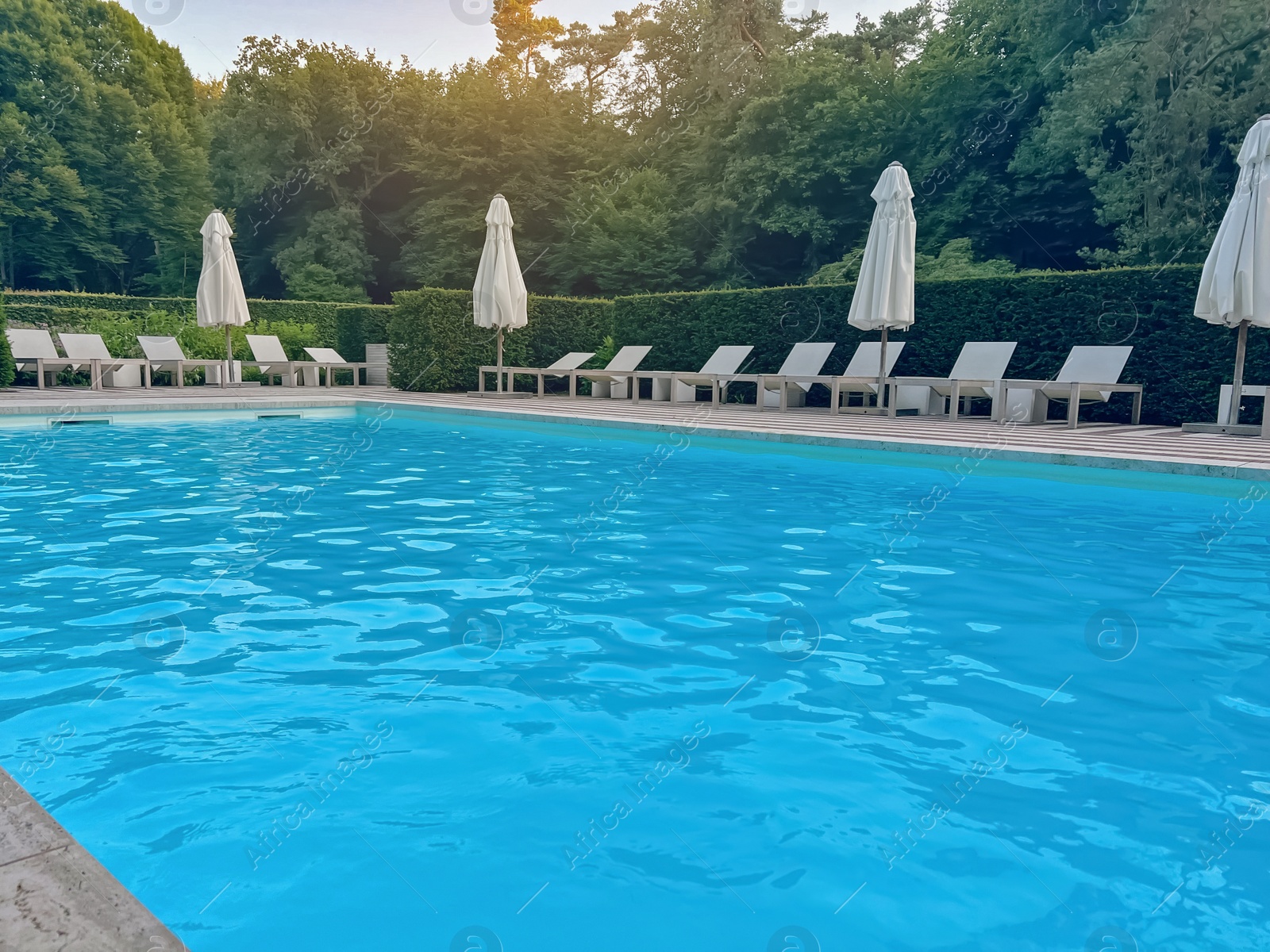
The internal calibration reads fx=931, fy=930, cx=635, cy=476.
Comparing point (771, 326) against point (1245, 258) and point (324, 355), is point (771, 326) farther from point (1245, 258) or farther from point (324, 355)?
point (324, 355)

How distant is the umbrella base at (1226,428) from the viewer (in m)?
9.87

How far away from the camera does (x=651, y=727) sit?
310 cm

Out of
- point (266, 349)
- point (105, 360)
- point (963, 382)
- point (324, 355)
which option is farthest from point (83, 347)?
point (963, 382)

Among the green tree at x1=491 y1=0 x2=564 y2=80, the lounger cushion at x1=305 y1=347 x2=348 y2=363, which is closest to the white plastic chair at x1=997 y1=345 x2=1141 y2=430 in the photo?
the lounger cushion at x1=305 y1=347 x2=348 y2=363

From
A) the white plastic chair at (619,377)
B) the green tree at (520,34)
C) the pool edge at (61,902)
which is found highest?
the green tree at (520,34)

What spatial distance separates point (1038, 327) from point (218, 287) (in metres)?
13.4

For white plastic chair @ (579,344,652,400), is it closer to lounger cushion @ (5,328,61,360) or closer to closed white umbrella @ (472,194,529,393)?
closed white umbrella @ (472,194,529,393)

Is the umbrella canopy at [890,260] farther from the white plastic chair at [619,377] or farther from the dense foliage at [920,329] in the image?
the white plastic chair at [619,377]

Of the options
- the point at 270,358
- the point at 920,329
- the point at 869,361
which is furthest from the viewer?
the point at 270,358

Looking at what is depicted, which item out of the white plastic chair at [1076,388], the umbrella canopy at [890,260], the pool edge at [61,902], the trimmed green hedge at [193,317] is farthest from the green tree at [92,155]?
the pool edge at [61,902]

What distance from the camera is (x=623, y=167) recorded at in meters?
31.5

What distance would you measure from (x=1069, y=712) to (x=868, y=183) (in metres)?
25.4

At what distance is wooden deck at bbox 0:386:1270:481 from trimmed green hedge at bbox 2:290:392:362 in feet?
12.0

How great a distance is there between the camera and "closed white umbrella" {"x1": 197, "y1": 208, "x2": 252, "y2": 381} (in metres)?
16.4
